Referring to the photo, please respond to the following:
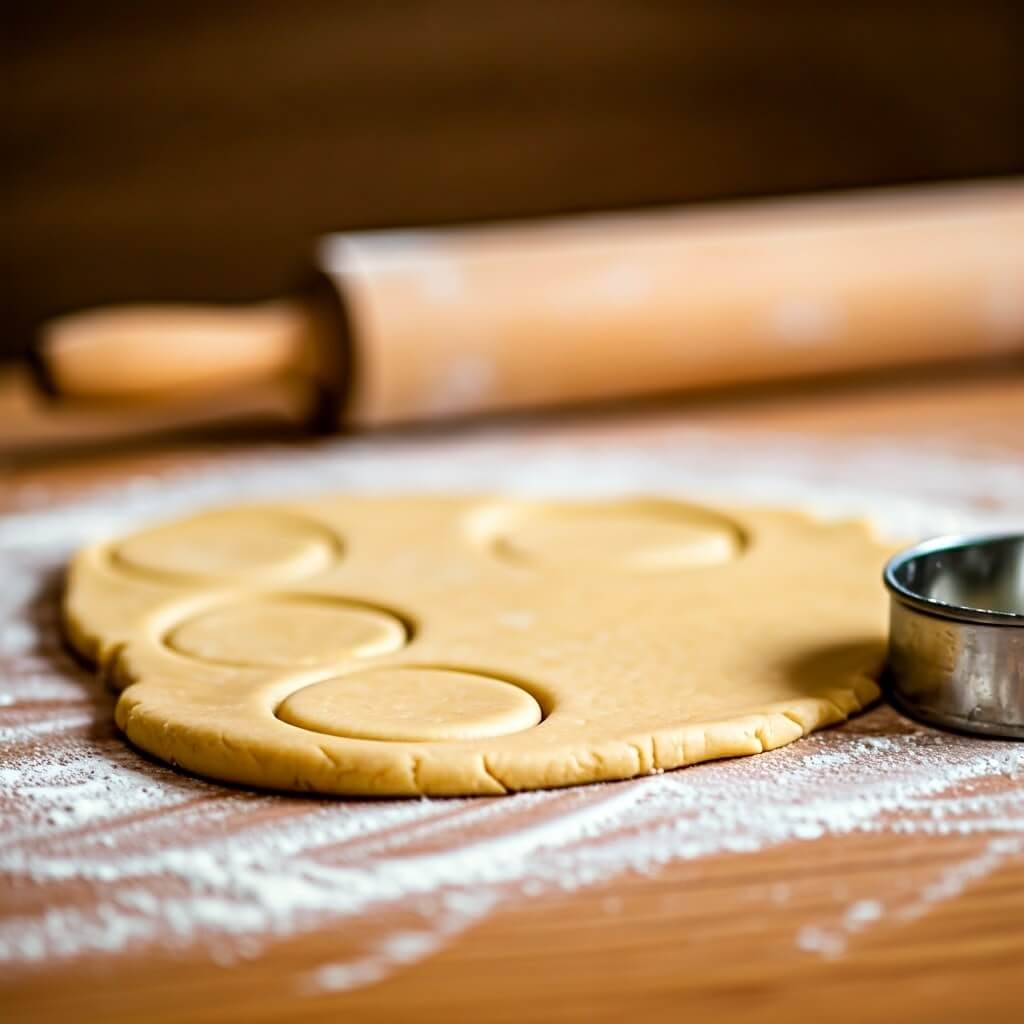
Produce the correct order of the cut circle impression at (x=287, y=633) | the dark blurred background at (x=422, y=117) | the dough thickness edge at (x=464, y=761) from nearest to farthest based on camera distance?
the dough thickness edge at (x=464, y=761) → the cut circle impression at (x=287, y=633) → the dark blurred background at (x=422, y=117)

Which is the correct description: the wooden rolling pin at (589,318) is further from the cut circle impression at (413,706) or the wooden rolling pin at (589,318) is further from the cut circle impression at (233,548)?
the cut circle impression at (413,706)

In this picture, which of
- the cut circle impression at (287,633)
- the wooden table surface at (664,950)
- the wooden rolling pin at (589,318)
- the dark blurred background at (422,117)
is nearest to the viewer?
the wooden table surface at (664,950)

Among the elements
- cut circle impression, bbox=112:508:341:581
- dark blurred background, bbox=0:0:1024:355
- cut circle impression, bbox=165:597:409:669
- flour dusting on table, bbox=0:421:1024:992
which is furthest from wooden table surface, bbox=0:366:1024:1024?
dark blurred background, bbox=0:0:1024:355

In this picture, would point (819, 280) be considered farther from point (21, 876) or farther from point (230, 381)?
point (21, 876)

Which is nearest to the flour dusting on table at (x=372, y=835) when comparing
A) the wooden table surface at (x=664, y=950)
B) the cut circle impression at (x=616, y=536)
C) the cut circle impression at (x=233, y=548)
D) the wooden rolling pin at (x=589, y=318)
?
the wooden table surface at (x=664, y=950)

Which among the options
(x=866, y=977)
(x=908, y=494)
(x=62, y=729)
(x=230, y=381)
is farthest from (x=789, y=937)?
(x=230, y=381)

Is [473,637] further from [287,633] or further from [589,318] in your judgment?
[589,318]

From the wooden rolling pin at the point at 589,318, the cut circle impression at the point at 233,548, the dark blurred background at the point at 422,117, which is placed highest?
the dark blurred background at the point at 422,117

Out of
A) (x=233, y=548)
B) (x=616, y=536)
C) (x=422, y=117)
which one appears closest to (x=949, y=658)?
(x=616, y=536)
